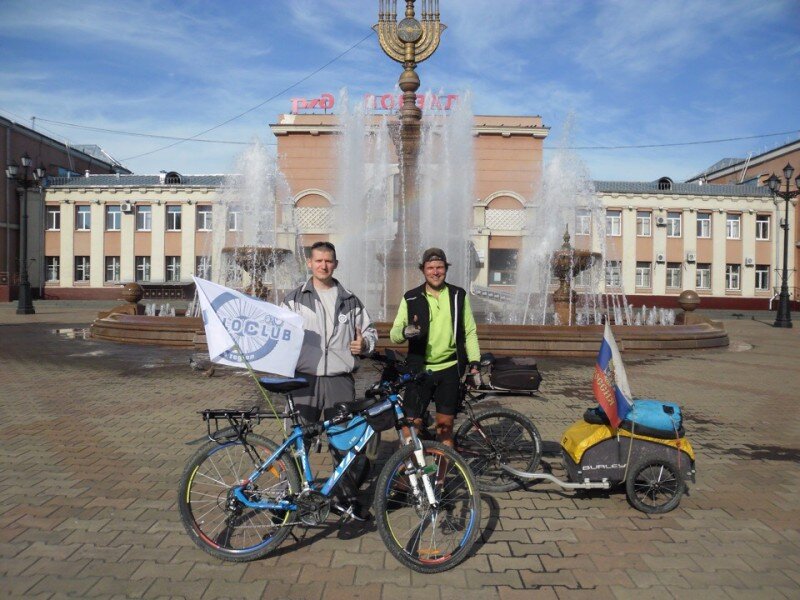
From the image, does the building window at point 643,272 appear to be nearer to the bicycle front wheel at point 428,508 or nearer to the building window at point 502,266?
the building window at point 502,266

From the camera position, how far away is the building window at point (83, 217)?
40844 millimetres

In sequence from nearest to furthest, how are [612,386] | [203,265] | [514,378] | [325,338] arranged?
[325,338] → [612,386] → [514,378] → [203,265]

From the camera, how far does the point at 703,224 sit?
40.3 meters

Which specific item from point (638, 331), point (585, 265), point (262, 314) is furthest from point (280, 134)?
point (262, 314)

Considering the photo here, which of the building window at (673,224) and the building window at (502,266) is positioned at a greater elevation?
the building window at (673,224)

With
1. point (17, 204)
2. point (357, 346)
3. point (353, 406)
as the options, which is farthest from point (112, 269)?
point (353, 406)

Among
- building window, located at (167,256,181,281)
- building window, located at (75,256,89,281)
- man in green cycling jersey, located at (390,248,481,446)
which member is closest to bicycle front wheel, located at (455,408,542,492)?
man in green cycling jersey, located at (390,248,481,446)

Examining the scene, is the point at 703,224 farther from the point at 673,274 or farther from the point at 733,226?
the point at 673,274

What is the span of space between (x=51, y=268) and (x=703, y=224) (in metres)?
44.5

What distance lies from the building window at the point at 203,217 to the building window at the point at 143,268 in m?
4.29

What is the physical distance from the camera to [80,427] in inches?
246

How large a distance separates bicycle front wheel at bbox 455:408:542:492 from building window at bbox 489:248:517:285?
34.4 meters

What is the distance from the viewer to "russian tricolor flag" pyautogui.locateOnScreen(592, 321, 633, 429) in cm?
416

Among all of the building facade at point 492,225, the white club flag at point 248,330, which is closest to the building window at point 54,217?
the building facade at point 492,225
